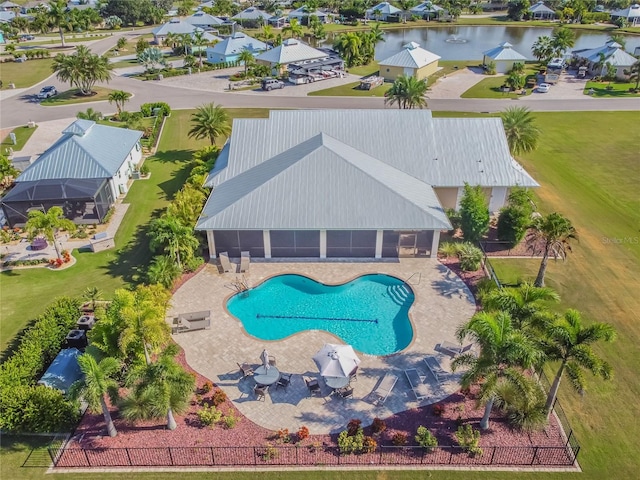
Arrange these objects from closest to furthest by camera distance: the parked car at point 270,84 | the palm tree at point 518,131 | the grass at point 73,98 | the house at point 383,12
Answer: the palm tree at point 518,131 → the grass at point 73,98 → the parked car at point 270,84 → the house at point 383,12

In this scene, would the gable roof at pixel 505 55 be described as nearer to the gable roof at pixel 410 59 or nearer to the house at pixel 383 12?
the gable roof at pixel 410 59

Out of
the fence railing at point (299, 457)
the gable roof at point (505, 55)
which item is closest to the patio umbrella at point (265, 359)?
the fence railing at point (299, 457)

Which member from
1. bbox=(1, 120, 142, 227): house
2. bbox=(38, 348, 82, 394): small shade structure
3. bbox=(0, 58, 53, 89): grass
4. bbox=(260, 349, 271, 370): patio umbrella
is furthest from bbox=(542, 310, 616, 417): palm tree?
bbox=(0, 58, 53, 89): grass

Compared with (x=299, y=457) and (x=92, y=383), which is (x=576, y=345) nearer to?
(x=299, y=457)

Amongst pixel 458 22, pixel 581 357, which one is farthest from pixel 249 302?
pixel 458 22

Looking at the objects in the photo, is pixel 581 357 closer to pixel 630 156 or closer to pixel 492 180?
pixel 492 180

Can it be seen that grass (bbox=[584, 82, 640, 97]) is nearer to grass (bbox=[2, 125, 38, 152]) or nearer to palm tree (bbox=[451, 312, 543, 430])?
palm tree (bbox=[451, 312, 543, 430])
